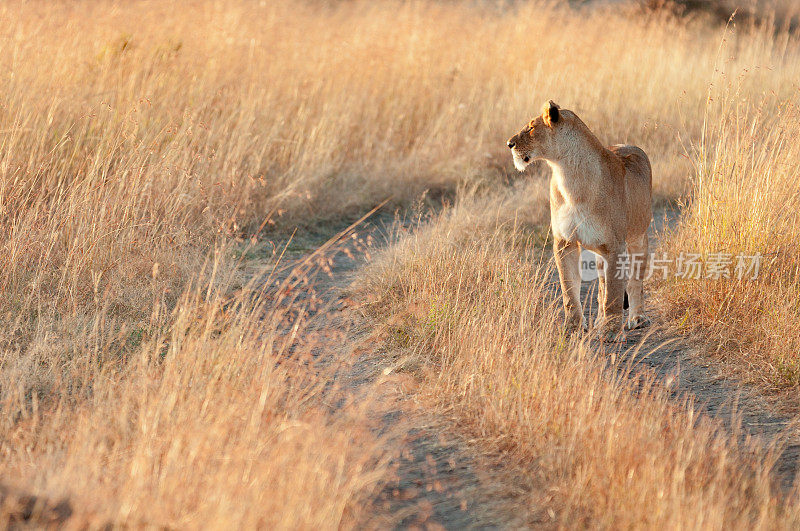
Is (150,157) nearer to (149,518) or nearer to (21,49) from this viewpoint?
(21,49)

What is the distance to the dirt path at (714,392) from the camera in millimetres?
3957

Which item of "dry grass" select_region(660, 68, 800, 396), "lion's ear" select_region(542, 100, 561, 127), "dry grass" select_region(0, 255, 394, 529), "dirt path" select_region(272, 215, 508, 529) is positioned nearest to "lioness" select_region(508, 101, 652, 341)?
"lion's ear" select_region(542, 100, 561, 127)

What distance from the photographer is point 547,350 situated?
4449 mm

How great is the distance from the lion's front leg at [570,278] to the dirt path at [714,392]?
0.69 feet

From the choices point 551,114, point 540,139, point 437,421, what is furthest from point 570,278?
point 437,421

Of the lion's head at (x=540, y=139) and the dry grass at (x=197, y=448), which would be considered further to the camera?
the lion's head at (x=540, y=139)

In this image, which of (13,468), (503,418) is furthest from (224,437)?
(503,418)

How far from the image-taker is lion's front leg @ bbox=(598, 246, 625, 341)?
5016 mm

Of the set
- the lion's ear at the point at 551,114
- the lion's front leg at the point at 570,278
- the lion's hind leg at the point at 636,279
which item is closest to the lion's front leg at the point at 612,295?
the lion's front leg at the point at 570,278

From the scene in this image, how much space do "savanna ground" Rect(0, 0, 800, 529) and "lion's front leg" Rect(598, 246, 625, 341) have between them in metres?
0.32

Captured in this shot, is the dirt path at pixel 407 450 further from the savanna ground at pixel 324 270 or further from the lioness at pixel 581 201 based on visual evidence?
the lioness at pixel 581 201

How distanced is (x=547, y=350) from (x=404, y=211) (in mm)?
4123

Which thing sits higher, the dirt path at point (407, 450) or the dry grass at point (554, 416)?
the dry grass at point (554, 416)

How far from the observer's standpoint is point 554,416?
3.79 m
